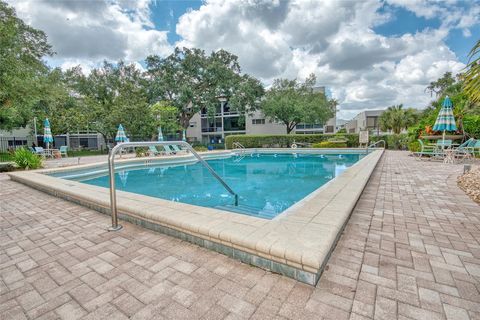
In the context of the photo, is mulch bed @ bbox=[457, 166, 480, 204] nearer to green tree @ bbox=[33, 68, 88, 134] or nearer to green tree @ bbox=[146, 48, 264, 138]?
green tree @ bbox=[146, 48, 264, 138]

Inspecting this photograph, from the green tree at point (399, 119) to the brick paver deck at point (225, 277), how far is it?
90.3ft

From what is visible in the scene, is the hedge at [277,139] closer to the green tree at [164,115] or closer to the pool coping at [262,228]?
the green tree at [164,115]

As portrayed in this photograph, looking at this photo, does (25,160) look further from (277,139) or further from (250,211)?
(277,139)

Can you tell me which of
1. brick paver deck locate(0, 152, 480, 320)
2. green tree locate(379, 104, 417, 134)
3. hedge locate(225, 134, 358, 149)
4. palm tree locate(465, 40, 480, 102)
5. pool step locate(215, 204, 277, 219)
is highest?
green tree locate(379, 104, 417, 134)

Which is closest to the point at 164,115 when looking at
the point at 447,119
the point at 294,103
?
the point at 294,103

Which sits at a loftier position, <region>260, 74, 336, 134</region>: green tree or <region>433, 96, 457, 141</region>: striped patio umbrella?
<region>260, 74, 336, 134</region>: green tree

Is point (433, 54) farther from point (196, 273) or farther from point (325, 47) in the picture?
point (196, 273)

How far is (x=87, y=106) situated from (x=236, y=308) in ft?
79.0

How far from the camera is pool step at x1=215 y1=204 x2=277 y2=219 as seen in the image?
13.9 ft

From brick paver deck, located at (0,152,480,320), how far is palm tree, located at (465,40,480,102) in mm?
1699

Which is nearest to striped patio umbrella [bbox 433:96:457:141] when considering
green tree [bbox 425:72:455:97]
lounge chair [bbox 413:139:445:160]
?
lounge chair [bbox 413:139:445:160]

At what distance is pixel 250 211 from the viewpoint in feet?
14.6

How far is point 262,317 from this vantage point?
1333 millimetres

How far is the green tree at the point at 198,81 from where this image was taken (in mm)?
22609
